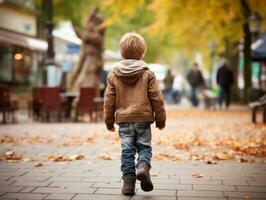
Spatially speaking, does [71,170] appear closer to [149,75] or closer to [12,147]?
[149,75]

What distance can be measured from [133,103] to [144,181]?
80cm

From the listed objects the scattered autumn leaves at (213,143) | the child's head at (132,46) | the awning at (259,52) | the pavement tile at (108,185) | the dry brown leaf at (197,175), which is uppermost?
the awning at (259,52)

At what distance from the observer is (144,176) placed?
17.6ft

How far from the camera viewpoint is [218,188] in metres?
5.89

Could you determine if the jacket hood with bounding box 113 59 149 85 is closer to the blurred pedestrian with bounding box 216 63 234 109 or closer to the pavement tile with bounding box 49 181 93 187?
the pavement tile with bounding box 49 181 93 187

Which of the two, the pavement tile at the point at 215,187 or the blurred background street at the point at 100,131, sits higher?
the blurred background street at the point at 100,131

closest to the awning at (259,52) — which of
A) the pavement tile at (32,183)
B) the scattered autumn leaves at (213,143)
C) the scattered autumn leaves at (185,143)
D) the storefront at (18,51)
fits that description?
the scattered autumn leaves at (185,143)

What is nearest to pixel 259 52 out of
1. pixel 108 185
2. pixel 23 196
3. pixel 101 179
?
pixel 101 179

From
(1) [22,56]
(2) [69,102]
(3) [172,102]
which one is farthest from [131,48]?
(3) [172,102]

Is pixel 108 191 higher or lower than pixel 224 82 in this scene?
lower

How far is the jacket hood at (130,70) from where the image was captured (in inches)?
216

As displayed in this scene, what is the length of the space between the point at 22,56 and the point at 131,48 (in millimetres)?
24283

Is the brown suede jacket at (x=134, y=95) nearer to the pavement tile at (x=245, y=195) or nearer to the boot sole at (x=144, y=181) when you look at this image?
the boot sole at (x=144, y=181)

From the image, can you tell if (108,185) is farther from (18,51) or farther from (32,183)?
(18,51)
